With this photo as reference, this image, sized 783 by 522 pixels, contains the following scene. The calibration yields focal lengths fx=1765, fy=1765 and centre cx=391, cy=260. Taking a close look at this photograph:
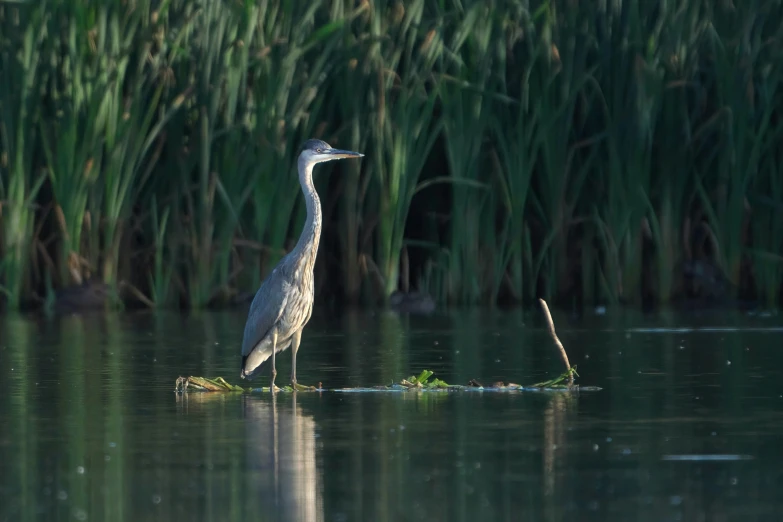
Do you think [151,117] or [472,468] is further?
[151,117]

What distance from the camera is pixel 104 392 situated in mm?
8609

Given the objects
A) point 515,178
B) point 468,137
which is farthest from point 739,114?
point 468,137

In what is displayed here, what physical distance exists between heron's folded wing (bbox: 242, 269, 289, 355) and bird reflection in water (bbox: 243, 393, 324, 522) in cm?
101

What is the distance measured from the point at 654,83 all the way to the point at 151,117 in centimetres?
423

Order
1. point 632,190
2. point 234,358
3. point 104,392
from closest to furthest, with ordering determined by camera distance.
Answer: point 104,392 → point 234,358 → point 632,190

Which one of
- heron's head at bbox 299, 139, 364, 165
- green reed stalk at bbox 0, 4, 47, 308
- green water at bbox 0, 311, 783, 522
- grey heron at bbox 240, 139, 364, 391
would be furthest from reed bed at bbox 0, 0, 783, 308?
grey heron at bbox 240, 139, 364, 391

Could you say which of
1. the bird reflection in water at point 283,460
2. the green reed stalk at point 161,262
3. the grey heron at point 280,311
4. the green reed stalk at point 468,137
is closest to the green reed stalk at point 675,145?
the green reed stalk at point 468,137

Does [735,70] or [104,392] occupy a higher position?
[735,70]

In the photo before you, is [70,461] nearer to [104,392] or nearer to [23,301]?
[104,392]

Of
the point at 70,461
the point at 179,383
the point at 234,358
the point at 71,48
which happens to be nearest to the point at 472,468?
the point at 70,461

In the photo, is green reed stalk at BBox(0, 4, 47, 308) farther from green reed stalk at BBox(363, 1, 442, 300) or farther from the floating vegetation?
the floating vegetation

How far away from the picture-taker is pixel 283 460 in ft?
20.2

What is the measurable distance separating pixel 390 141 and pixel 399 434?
819 cm

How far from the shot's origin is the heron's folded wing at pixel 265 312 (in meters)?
9.38
